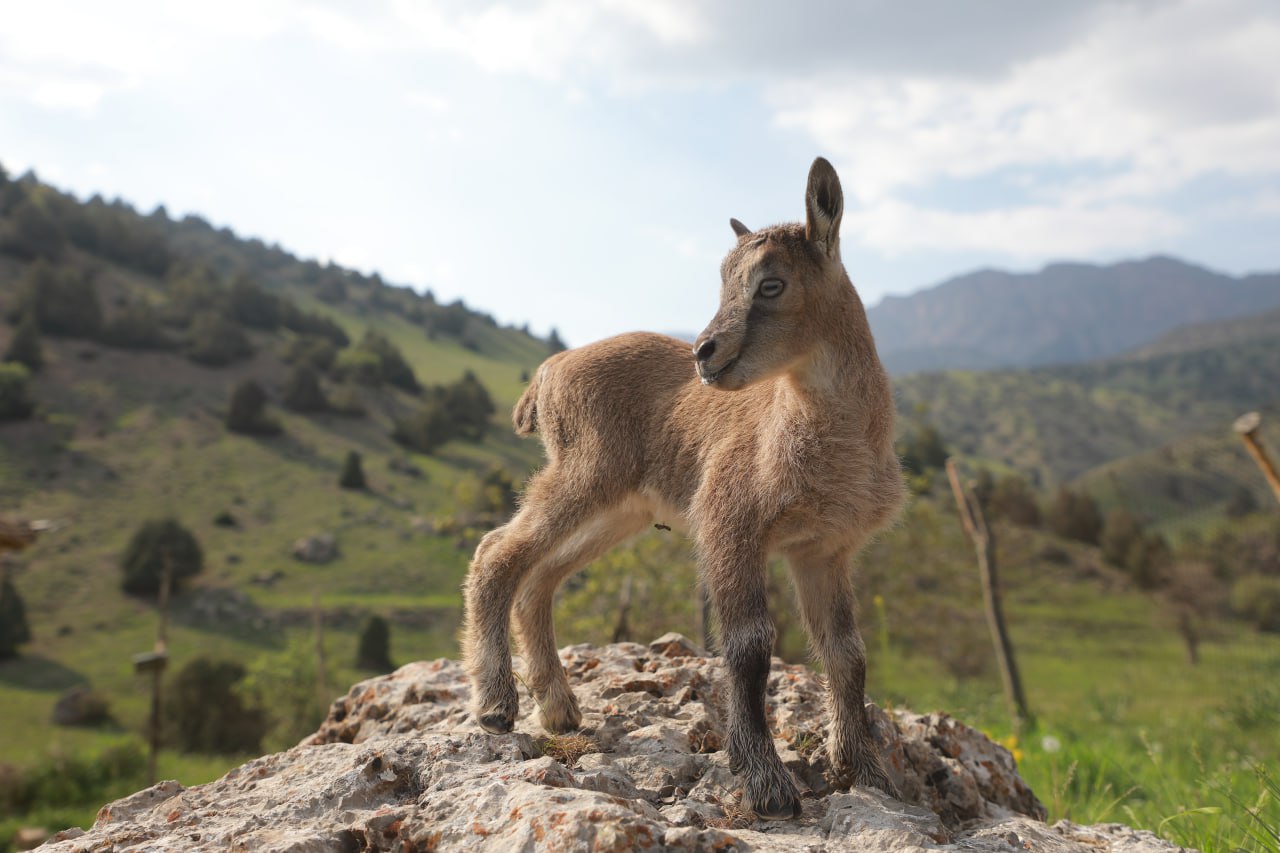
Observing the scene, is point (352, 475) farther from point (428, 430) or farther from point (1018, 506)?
point (1018, 506)

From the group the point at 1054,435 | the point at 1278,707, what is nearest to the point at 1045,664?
the point at 1278,707

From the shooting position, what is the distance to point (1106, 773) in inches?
292

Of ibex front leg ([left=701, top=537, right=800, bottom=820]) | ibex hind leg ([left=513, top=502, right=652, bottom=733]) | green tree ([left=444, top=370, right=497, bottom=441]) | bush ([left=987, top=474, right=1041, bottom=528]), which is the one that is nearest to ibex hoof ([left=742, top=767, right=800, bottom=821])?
ibex front leg ([left=701, top=537, right=800, bottom=820])

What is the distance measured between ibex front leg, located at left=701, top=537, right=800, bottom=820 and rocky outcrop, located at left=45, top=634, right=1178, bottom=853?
15cm

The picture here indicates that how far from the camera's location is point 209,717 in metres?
32.7

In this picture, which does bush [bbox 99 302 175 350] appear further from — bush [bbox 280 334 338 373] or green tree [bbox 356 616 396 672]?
green tree [bbox 356 616 396 672]

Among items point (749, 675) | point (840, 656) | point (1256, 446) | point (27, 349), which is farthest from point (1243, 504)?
point (27, 349)

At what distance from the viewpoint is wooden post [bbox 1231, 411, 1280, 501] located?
4.59 meters

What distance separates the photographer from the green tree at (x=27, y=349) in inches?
3014

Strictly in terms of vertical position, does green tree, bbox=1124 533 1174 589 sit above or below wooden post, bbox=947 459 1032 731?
below

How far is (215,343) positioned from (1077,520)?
92.5 meters

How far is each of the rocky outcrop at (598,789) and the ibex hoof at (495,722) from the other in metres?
0.11

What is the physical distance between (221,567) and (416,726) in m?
59.1

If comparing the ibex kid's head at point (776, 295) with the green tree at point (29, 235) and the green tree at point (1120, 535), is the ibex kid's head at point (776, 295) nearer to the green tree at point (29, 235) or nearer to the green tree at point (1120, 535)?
the green tree at point (1120, 535)
